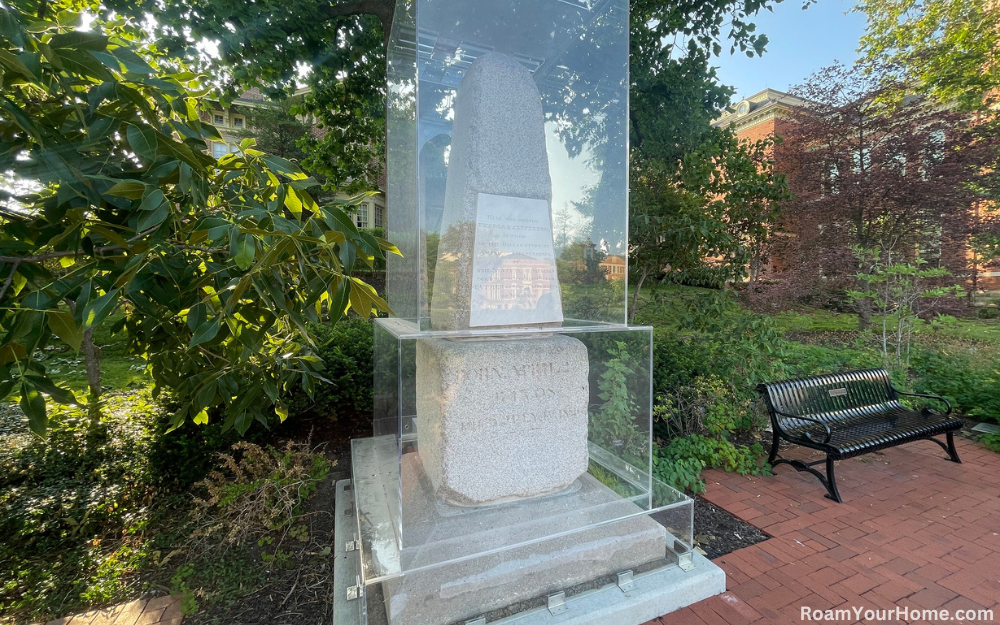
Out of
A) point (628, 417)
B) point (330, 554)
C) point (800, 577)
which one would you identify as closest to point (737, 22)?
point (628, 417)

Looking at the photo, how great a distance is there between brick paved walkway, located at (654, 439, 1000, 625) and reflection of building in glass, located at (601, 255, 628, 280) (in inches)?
78.5

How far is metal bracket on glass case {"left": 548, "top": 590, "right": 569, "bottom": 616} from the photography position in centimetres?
214

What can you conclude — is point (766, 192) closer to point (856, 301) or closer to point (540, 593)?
point (540, 593)

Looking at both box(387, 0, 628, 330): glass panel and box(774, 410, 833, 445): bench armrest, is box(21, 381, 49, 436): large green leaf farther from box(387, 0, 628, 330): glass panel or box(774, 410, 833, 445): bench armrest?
box(774, 410, 833, 445): bench armrest

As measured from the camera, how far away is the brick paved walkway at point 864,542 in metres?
2.34

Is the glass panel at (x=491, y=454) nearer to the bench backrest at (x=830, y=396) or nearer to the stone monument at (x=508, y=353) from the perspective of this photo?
the stone monument at (x=508, y=353)

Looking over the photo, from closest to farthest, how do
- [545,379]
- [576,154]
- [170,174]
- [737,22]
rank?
[170,174]
[545,379]
[576,154]
[737,22]

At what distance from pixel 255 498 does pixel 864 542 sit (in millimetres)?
4341

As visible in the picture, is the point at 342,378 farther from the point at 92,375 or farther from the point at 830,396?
the point at 830,396

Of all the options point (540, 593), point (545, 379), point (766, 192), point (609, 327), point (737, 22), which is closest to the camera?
point (540, 593)

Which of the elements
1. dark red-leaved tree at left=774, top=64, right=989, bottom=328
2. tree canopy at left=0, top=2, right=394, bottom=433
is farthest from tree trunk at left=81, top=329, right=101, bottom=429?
dark red-leaved tree at left=774, top=64, right=989, bottom=328

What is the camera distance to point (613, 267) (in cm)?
295

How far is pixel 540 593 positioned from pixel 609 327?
1.57 metres

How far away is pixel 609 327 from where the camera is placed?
106 inches
